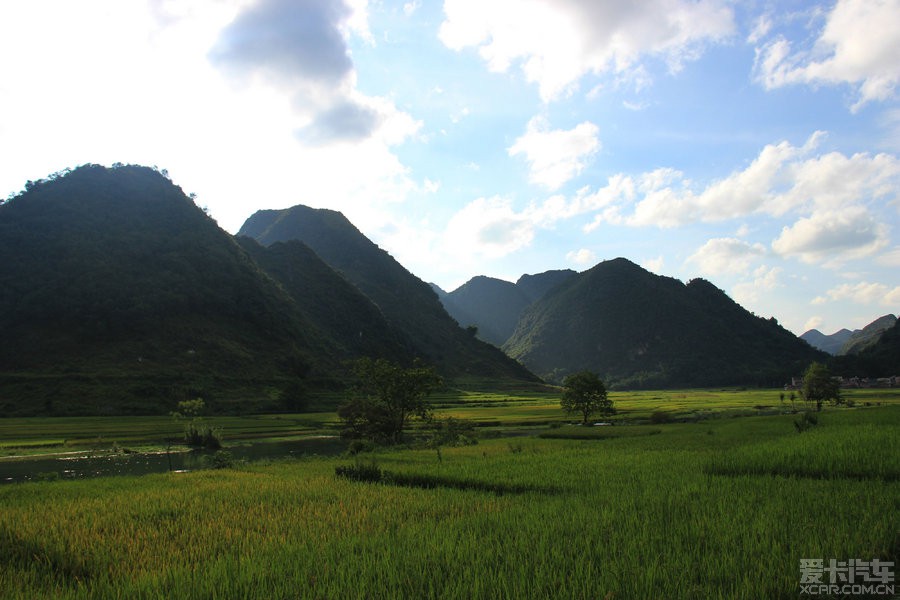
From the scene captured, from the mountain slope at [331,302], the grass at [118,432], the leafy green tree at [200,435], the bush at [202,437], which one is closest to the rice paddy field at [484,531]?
the leafy green tree at [200,435]

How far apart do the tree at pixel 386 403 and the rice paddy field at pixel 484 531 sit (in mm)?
24746

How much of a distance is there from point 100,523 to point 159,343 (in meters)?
85.3

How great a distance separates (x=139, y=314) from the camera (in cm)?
9062

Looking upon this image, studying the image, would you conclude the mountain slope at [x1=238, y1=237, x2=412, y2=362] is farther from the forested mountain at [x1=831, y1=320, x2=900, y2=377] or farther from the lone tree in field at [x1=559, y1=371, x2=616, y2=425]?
the forested mountain at [x1=831, y1=320, x2=900, y2=377]

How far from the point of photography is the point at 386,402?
43.3 metres

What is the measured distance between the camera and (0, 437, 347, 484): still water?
24797mm

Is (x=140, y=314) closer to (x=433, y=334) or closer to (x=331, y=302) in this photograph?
(x=331, y=302)

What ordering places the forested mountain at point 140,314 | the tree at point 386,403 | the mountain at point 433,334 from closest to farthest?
1. the tree at point 386,403
2. the forested mountain at point 140,314
3. the mountain at point 433,334

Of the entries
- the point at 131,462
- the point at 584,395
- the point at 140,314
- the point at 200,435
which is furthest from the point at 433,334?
the point at 131,462

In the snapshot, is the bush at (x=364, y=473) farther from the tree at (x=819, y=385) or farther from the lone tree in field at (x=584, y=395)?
the tree at (x=819, y=385)

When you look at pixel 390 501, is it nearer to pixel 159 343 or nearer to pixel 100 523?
pixel 100 523

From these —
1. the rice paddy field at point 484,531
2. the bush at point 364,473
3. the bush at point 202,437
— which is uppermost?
the rice paddy field at point 484,531

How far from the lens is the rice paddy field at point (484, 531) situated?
19.2 ft

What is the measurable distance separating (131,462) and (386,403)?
1913cm
